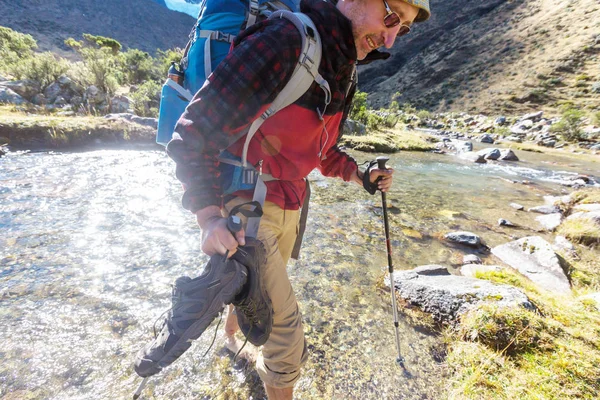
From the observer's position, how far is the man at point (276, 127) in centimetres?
126

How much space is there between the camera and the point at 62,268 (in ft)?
11.5

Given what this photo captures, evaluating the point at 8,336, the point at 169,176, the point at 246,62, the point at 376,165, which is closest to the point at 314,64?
the point at 246,62

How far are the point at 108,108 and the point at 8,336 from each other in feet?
45.4

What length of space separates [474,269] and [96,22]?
437ft

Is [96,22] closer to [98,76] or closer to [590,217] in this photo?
[98,76]

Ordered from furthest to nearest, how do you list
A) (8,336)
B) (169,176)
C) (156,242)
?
(169,176) < (156,242) < (8,336)

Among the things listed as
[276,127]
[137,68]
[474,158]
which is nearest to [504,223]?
[276,127]

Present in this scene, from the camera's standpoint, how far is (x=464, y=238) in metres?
5.37

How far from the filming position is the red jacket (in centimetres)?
126

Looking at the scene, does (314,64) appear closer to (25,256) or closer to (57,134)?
(25,256)

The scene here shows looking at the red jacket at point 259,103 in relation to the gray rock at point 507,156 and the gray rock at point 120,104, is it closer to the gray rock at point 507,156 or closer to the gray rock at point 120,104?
the gray rock at point 120,104

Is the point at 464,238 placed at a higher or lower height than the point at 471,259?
higher

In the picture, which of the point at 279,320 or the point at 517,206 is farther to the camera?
the point at 517,206

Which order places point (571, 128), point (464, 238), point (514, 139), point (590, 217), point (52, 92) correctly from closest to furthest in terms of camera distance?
point (464, 238), point (590, 217), point (52, 92), point (571, 128), point (514, 139)
